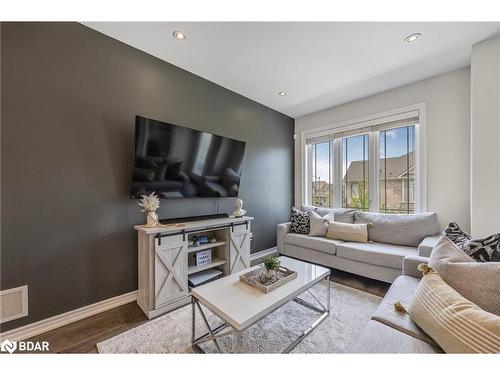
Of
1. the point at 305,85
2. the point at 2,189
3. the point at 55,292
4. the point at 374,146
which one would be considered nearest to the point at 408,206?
the point at 374,146

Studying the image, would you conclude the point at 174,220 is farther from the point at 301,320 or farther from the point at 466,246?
the point at 466,246

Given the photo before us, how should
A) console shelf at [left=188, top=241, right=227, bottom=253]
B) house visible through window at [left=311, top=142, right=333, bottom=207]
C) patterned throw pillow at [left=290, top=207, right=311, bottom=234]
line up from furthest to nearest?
house visible through window at [left=311, top=142, right=333, bottom=207], patterned throw pillow at [left=290, top=207, right=311, bottom=234], console shelf at [left=188, top=241, right=227, bottom=253]

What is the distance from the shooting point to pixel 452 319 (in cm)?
92

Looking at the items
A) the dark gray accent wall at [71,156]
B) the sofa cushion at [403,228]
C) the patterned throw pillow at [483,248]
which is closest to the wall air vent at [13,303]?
the dark gray accent wall at [71,156]

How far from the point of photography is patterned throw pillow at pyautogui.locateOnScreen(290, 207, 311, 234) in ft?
10.7

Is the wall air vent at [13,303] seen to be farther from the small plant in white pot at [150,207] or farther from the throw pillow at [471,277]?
the throw pillow at [471,277]

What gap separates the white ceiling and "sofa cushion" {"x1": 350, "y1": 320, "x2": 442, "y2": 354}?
7.65ft

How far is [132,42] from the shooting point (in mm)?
2104

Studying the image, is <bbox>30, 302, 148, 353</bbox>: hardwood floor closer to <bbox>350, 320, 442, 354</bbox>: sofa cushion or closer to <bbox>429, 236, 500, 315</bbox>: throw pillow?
<bbox>350, 320, 442, 354</bbox>: sofa cushion

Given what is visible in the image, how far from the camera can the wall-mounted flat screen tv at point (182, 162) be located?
2.03 m

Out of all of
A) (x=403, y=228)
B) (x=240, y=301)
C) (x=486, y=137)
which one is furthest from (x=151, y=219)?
(x=486, y=137)

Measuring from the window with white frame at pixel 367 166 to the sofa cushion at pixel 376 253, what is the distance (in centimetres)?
83

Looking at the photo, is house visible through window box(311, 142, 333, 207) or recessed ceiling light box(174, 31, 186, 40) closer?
recessed ceiling light box(174, 31, 186, 40)

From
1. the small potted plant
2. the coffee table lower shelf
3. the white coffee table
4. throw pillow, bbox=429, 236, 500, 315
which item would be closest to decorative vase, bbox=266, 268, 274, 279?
the small potted plant
